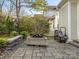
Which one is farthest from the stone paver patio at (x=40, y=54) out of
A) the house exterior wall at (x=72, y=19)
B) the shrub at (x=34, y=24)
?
the shrub at (x=34, y=24)

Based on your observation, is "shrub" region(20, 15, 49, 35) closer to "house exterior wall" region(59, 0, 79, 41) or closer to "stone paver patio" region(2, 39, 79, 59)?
"house exterior wall" region(59, 0, 79, 41)

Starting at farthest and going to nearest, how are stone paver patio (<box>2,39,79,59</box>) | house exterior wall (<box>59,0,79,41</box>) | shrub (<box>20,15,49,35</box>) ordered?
shrub (<box>20,15,49,35</box>), house exterior wall (<box>59,0,79,41</box>), stone paver patio (<box>2,39,79,59</box>)

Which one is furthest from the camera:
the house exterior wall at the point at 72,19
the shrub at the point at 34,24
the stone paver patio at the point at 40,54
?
the shrub at the point at 34,24

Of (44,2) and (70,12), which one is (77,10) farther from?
(44,2)

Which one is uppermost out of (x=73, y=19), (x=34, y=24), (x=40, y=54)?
(x=73, y=19)

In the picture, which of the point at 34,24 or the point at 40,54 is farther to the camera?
the point at 34,24

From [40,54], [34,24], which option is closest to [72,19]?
[40,54]

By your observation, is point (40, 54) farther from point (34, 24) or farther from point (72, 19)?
point (34, 24)

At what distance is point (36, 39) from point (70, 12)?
4.52 metres

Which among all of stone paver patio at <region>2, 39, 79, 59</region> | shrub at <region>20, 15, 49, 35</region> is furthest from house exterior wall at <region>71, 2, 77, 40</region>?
shrub at <region>20, 15, 49, 35</region>

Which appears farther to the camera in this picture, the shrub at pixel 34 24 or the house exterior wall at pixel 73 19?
the shrub at pixel 34 24

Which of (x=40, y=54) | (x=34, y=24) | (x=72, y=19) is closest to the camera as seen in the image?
(x=40, y=54)

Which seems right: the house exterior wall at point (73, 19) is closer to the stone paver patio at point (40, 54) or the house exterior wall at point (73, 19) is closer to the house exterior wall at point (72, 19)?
the house exterior wall at point (72, 19)

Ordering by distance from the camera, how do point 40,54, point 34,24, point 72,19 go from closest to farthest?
1. point 40,54
2. point 72,19
3. point 34,24
